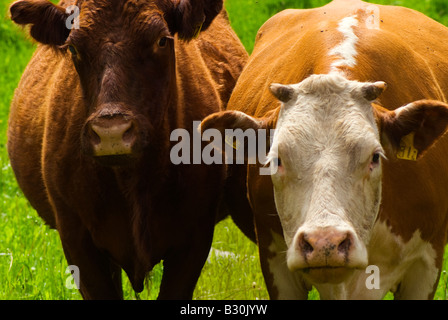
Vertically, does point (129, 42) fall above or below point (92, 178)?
above

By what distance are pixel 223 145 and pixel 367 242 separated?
3.39 ft

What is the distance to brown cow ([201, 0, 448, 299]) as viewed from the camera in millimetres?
4559

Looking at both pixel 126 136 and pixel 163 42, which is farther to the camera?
pixel 163 42

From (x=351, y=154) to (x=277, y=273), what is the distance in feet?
4.31

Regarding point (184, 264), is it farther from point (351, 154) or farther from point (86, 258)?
point (351, 154)

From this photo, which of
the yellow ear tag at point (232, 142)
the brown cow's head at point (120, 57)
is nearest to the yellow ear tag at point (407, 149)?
the yellow ear tag at point (232, 142)

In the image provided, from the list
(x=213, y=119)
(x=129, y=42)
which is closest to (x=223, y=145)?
(x=213, y=119)

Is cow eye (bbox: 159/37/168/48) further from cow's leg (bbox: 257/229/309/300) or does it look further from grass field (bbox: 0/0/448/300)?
cow's leg (bbox: 257/229/309/300)

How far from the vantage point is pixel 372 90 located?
4789 millimetres

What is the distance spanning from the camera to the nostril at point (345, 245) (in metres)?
4.30

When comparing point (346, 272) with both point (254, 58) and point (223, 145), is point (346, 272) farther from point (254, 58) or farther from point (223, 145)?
point (254, 58)

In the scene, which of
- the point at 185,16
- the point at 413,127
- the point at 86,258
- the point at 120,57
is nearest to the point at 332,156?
the point at 413,127

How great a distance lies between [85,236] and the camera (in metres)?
6.07

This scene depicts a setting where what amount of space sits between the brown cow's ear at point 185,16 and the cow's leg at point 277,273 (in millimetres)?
1282
